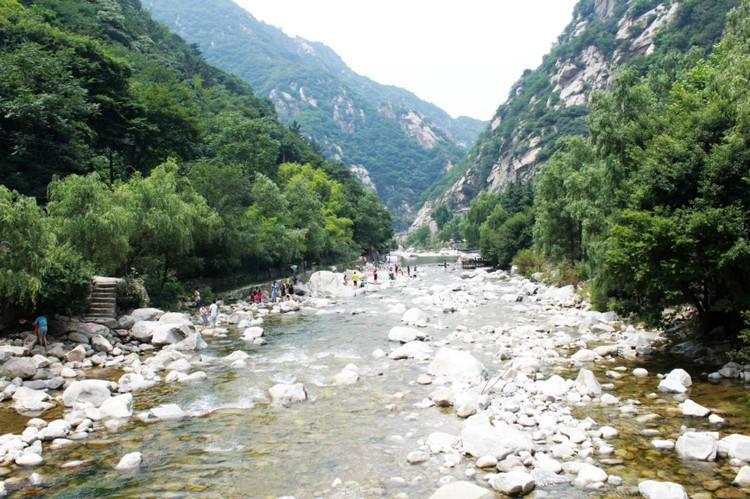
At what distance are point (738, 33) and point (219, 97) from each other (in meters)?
100

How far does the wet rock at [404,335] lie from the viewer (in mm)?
24453

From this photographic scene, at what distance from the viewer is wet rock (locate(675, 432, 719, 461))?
957 centimetres

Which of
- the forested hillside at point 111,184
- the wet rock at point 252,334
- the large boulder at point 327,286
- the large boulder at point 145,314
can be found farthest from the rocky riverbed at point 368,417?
the large boulder at point 327,286

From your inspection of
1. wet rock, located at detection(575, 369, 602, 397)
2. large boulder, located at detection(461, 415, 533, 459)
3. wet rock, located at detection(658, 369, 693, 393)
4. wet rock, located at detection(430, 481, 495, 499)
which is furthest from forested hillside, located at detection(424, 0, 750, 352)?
wet rock, located at detection(430, 481, 495, 499)

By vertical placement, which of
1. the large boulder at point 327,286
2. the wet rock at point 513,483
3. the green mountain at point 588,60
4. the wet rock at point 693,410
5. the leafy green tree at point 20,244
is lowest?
the large boulder at point 327,286

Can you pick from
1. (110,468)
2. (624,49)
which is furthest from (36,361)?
(624,49)

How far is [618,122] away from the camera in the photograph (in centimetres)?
2486

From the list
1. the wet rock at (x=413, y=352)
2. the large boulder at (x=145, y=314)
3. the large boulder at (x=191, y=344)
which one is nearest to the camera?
the wet rock at (x=413, y=352)

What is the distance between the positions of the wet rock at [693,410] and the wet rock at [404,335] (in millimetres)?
13409

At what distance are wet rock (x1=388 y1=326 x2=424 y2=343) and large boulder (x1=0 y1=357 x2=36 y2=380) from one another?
1473 cm

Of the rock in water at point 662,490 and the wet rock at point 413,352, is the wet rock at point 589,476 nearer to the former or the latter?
the rock in water at point 662,490

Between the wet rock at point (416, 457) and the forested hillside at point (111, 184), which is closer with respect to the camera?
the wet rock at point (416, 457)

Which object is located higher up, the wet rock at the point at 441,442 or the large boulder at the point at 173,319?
the large boulder at the point at 173,319

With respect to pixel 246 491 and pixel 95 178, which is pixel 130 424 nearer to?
pixel 246 491
